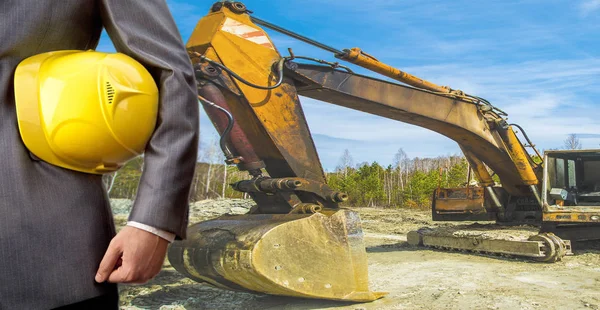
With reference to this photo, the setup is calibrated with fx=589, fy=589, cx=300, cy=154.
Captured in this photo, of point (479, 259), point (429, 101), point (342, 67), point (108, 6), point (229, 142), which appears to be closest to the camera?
point (108, 6)

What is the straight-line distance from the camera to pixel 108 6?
107cm

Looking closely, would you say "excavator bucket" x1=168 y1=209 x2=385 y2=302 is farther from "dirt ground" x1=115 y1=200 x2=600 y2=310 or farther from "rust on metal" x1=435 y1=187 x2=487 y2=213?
"rust on metal" x1=435 y1=187 x2=487 y2=213

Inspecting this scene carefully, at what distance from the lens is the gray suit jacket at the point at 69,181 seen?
0.98m

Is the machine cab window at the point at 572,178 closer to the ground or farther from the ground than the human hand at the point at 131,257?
farther from the ground

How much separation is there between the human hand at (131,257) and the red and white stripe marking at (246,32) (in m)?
4.00

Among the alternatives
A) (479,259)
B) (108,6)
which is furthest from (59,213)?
(479,259)

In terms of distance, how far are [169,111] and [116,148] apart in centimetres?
11

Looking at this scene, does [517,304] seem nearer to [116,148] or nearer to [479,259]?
[479,259]

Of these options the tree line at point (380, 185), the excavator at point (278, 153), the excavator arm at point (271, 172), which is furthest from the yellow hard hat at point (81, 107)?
the tree line at point (380, 185)

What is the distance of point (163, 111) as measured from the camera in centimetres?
102

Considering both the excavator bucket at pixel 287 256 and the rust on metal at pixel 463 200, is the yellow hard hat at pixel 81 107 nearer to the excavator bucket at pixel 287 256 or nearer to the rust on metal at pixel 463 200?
the excavator bucket at pixel 287 256

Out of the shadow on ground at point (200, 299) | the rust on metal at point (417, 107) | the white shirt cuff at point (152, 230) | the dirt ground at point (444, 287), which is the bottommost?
the shadow on ground at point (200, 299)

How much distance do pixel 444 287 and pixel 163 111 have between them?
17.1 ft

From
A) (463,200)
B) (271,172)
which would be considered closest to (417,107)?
(271,172)
